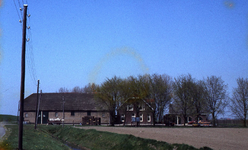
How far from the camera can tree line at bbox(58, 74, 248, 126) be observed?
60.2m

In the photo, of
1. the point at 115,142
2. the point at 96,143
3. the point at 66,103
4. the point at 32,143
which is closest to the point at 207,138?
the point at 115,142

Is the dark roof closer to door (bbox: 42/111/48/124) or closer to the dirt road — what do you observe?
door (bbox: 42/111/48/124)

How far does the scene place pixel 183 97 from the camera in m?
61.9

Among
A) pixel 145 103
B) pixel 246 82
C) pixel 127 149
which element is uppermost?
pixel 246 82

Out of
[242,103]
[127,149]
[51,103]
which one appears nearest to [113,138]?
[127,149]

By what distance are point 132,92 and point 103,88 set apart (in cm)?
644

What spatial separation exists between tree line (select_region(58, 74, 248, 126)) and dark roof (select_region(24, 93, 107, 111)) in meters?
14.9

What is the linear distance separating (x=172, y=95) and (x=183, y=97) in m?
2.43

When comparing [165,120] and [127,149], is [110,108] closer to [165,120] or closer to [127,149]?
[165,120]

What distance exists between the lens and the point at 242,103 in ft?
203

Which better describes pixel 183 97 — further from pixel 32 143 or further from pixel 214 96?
pixel 32 143

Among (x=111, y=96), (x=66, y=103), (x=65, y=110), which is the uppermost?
(x=111, y=96)

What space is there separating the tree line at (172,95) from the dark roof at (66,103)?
14883 mm

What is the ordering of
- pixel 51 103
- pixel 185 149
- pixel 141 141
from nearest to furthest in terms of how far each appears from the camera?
pixel 185 149 → pixel 141 141 → pixel 51 103
